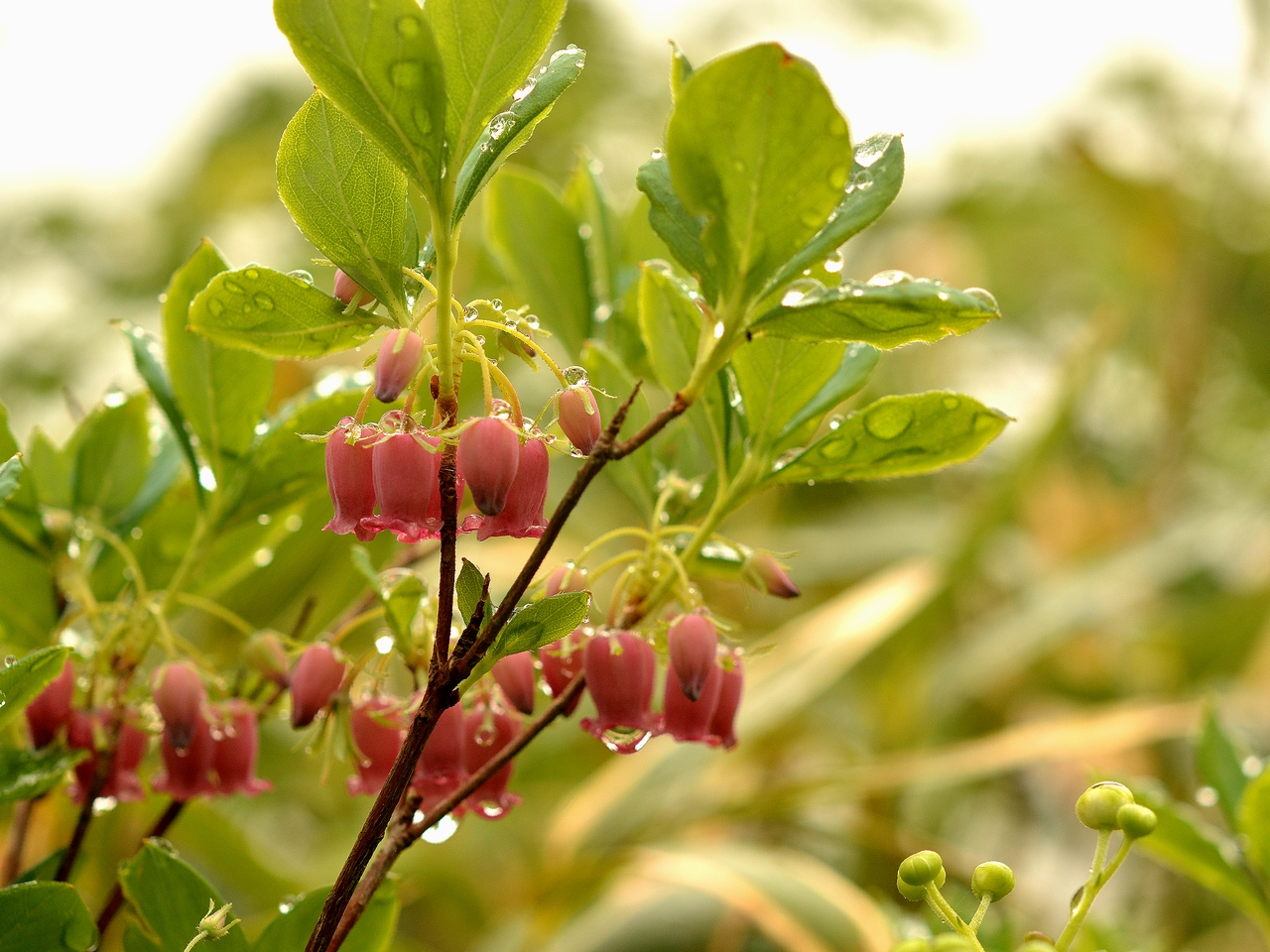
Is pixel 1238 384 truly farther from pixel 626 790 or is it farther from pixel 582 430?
pixel 582 430

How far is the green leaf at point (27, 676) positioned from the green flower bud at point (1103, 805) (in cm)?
26

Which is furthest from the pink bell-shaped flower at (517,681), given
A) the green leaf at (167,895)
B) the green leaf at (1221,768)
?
the green leaf at (1221,768)

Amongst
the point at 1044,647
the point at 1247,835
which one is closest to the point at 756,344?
the point at 1247,835

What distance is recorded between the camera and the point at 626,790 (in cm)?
107

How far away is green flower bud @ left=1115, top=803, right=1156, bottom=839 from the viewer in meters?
0.26

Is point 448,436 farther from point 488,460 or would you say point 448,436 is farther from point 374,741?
point 374,741

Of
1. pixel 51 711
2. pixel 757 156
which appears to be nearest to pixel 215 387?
pixel 51 711

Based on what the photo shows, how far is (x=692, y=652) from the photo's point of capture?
0.34m

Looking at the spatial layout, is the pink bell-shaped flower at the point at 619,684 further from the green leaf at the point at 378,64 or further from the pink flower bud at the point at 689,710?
the green leaf at the point at 378,64

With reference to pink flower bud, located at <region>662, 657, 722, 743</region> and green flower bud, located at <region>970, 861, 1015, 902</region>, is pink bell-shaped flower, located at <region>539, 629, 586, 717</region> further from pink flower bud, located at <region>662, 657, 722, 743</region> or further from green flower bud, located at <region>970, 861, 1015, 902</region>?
green flower bud, located at <region>970, 861, 1015, 902</region>

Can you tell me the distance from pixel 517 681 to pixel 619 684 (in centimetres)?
3

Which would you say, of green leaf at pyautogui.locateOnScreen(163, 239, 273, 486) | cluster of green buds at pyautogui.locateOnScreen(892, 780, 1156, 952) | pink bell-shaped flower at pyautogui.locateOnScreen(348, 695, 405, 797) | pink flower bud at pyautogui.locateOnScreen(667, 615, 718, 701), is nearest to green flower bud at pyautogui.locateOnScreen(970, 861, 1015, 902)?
cluster of green buds at pyautogui.locateOnScreen(892, 780, 1156, 952)

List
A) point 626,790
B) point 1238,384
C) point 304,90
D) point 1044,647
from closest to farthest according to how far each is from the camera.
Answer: point 626,790 → point 1044,647 → point 1238,384 → point 304,90

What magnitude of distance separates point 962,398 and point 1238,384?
2.73 meters
